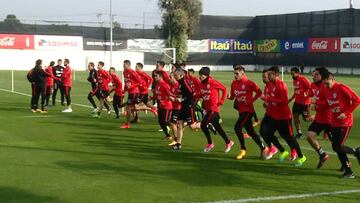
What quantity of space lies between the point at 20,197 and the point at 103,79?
445 inches

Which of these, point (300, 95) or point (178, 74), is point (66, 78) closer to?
point (178, 74)

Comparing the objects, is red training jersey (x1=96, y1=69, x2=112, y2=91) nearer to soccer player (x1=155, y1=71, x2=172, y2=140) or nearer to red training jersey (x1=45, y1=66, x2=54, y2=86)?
red training jersey (x1=45, y1=66, x2=54, y2=86)

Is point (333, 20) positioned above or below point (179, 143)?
above

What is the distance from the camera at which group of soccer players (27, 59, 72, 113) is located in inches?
784

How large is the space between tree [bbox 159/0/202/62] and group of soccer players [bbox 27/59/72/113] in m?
45.3

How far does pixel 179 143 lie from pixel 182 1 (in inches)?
2429

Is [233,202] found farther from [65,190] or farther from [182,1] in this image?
[182,1]

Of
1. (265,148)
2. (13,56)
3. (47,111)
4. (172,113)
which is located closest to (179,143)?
(172,113)

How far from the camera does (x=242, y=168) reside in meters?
9.78

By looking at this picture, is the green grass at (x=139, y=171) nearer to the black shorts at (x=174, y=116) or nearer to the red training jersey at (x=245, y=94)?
the black shorts at (x=174, y=116)

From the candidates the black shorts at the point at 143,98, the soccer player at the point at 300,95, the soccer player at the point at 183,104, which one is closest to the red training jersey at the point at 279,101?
the soccer player at the point at 183,104

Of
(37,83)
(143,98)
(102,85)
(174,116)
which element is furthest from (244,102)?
(37,83)

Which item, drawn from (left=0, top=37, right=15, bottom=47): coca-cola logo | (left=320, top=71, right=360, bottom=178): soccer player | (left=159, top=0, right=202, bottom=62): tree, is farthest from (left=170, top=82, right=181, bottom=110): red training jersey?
(left=159, top=0, right=202, bottom=62): tree

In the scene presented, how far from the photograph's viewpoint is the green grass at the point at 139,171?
7.79 m
